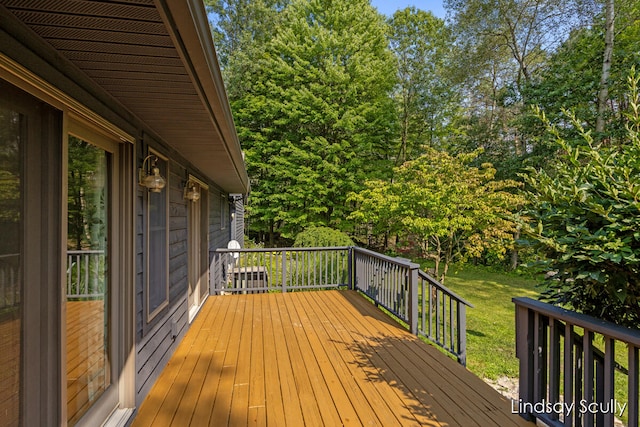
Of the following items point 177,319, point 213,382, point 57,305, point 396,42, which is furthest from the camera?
point 396,42

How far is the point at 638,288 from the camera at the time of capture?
5.09ft

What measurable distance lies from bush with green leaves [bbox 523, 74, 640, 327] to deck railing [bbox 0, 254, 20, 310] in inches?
92.9

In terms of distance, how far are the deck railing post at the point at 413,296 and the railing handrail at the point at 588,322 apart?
5.41 feet

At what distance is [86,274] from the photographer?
5.79ft

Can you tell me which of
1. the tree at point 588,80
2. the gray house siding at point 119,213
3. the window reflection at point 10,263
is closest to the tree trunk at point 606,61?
the tree at point 588,80

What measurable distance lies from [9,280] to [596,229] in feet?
8.54

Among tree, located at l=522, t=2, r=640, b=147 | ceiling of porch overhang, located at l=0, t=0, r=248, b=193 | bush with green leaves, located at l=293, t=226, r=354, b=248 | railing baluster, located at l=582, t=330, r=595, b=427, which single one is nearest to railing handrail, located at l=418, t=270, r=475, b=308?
railing baluster, located at l=582, t=330, r=595, b=427

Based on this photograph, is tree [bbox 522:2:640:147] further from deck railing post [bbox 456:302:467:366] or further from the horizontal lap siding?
the horizontal lap siding

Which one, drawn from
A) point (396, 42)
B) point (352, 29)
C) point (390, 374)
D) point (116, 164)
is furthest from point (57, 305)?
point (396, 42)

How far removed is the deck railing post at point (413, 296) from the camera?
3.84m

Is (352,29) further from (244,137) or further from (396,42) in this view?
(244,137)

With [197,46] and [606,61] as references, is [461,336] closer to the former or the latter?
[197,46]

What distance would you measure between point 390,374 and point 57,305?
253 cm

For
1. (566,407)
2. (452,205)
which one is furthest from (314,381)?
(452,205)
